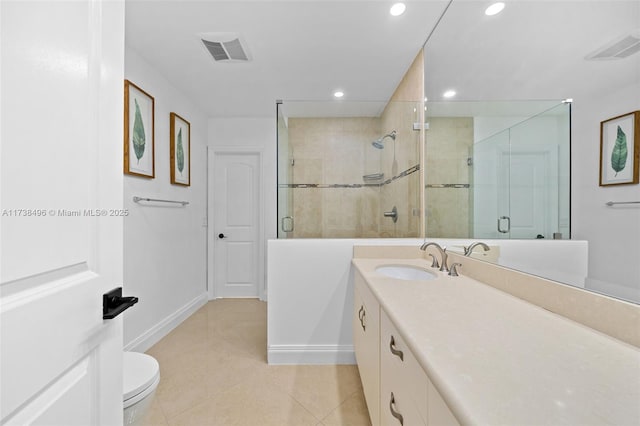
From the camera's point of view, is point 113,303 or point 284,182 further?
point 284,182

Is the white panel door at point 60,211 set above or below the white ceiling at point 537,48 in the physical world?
below

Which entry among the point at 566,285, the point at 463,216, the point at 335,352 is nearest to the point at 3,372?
the point at 566,285

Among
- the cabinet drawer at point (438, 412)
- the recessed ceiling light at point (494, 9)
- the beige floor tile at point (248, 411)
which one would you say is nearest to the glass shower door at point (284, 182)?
the beige floor tile at point (248, 411)

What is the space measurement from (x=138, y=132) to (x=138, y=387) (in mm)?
2018

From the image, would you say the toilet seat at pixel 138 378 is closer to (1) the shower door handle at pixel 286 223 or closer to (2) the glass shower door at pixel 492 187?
(1) the shower door handle at pixel 286 223

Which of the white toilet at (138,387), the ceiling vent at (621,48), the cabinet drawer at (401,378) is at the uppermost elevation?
the ceiling vent at (621,48)

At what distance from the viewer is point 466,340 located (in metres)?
0.76

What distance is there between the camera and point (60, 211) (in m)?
0.55

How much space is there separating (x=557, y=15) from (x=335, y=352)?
7.57ft

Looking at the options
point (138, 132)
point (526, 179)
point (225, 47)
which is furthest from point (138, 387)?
point (225, 47)

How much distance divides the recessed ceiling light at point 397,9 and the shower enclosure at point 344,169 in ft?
2.38

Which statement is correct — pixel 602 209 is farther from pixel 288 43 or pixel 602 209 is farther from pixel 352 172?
pixel 288 43

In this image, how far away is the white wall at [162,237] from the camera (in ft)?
7.87

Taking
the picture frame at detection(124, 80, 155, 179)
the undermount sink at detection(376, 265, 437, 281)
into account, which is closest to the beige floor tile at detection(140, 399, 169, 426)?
the undermount sink at detection(376, 265, 437, 281)
